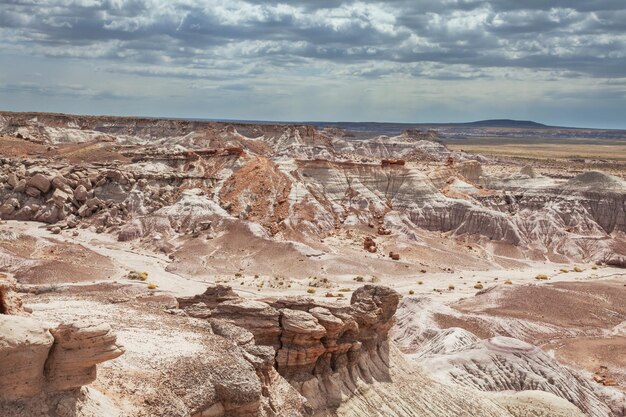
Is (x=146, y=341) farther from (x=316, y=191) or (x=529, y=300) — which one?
(x=316, y=191)

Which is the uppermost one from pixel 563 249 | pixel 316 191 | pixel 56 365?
pixel 56 365

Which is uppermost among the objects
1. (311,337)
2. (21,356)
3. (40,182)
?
(21,356)

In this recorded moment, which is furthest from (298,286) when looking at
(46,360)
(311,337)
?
(46,360)

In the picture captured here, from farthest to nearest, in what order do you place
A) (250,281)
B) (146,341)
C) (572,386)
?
(250,281) < (572,386) < (146,341)

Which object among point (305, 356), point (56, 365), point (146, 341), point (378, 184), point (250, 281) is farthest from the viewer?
point (378, 184)

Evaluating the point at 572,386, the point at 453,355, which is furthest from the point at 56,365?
the point at 572,386

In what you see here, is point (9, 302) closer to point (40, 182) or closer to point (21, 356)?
point (21, 356)

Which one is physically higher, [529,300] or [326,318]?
[326,318]

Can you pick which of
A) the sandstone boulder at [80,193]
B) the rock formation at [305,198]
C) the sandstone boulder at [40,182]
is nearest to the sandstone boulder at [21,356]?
the rock formation at [305,198]
